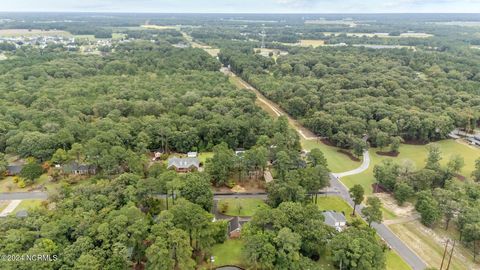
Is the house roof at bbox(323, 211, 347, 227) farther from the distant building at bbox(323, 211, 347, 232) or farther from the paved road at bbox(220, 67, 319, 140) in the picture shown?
the paved road at bbox(220, 67, 319, 140)

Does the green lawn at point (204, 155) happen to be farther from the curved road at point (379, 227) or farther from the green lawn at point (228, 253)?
the green lawn at point (228, 253)

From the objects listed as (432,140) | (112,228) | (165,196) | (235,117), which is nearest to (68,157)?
(165,196)

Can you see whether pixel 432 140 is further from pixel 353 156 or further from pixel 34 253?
pixel 34 253

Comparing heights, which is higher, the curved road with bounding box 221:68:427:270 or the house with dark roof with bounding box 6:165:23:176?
the house with dark roof with bounding box 6:165:23:176

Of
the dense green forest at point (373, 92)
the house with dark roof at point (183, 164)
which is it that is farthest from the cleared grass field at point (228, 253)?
the dense green forest at point (373, 92)

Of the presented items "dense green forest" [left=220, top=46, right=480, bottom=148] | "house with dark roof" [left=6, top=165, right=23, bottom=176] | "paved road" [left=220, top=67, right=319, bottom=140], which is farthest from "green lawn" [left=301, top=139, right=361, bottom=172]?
"house with dark roof" [left=6, top=165, right=23, bottom=176]
